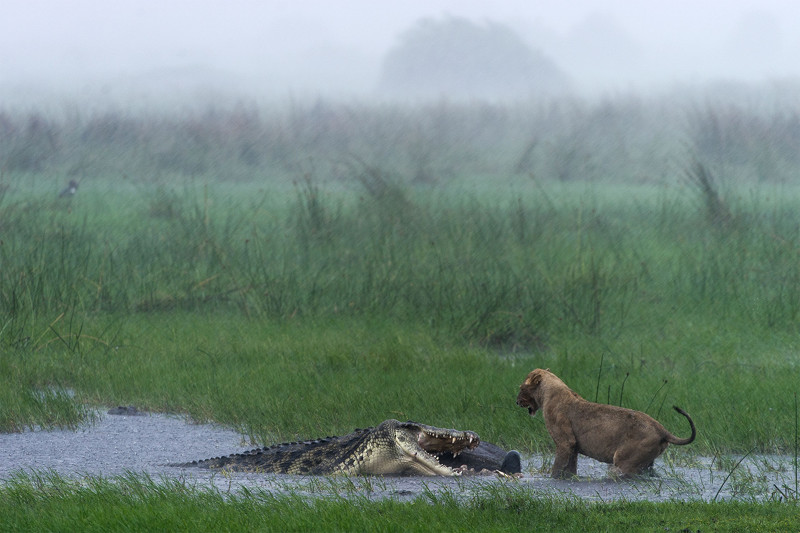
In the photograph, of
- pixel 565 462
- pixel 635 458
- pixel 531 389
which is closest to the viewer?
pixel 635 458

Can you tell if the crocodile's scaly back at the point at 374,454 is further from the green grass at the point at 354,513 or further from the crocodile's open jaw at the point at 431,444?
the green grass at the point at 354,513

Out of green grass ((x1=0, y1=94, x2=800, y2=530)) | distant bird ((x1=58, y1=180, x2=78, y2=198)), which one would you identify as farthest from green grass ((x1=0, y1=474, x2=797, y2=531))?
distant bird ((x1=58, y1=180, x2=78, y2=198))

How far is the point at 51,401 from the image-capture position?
849cm

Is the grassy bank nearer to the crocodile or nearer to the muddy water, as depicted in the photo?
the muddy water

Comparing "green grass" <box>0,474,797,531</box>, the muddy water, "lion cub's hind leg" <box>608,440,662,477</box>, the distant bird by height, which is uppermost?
"green grass" <box>0,474,797,531</box>

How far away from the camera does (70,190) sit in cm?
2252

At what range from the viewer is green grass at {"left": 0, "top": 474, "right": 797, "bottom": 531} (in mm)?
4891

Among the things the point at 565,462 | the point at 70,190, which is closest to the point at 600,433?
the point at 565,462

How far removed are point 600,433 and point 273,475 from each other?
2.23m

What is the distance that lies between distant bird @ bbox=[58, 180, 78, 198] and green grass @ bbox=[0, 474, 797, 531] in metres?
17.8

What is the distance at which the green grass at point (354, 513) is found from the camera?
489 cm

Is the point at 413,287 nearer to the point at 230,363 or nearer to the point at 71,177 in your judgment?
the point at 230,363

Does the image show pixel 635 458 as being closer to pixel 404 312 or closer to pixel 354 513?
pixel 354 513

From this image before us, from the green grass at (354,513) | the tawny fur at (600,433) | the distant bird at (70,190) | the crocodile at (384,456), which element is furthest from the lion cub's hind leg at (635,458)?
the distant bird at (70,190)
